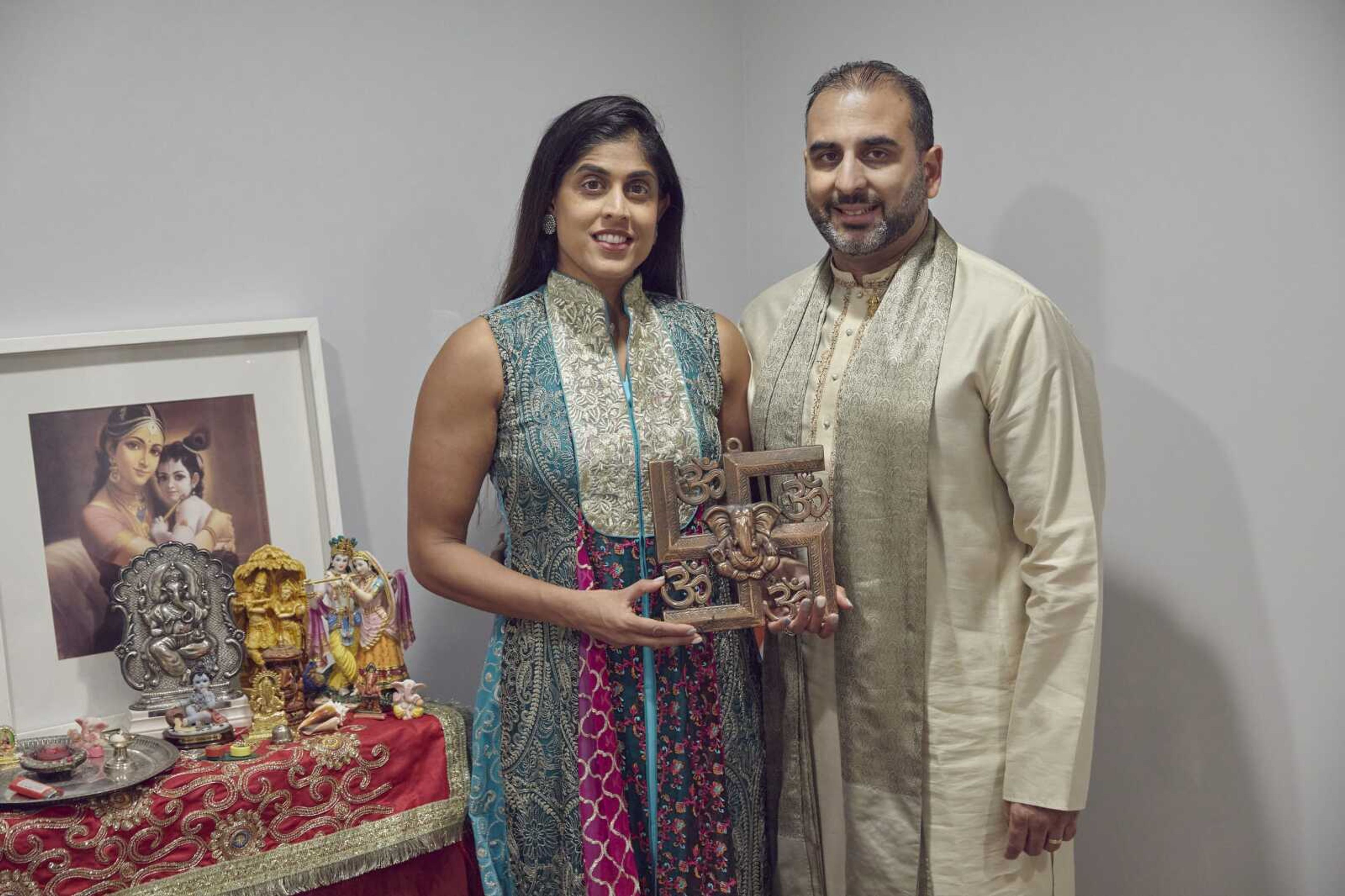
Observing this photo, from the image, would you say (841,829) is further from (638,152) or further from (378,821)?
(638,152)

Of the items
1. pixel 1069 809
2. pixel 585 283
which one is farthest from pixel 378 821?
pixel 1069 809

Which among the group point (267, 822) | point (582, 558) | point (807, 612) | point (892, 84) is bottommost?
point (267, 822)

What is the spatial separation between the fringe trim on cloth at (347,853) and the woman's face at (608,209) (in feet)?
2.86

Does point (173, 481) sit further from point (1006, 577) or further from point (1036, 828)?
point (1036, 828)

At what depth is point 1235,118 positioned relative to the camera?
7.56 ft

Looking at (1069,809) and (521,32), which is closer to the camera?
(1069,809)

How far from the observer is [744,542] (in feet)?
6.46

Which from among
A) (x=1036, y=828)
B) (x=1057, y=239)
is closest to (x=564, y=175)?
(x=1057, y=239)

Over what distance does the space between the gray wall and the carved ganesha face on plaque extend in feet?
3.15

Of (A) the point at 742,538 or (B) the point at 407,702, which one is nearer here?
(A) the point at 742,538

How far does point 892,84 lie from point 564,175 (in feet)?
1.89

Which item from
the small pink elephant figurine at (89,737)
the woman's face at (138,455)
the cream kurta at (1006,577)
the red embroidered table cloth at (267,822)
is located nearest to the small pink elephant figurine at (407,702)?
the red embroidered table cloth at (267,822)

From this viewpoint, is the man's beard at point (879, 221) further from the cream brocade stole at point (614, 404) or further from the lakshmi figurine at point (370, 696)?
the lakshmi figurine at point (370, 696)

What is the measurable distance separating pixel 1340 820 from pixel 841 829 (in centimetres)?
94
